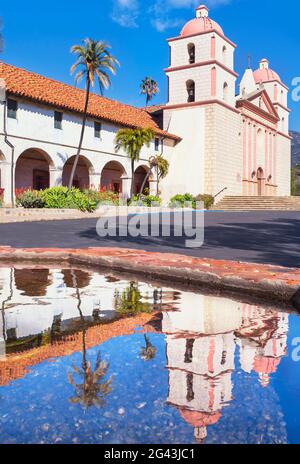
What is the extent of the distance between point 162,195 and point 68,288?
30.4 metres

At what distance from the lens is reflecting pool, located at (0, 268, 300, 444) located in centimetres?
173

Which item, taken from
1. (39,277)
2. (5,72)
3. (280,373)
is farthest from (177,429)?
(5,72)

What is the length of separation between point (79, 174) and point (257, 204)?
13719 mm

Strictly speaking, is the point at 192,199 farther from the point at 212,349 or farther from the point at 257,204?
the point at 212,349

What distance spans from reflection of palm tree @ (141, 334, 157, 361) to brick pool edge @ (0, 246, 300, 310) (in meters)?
1.57

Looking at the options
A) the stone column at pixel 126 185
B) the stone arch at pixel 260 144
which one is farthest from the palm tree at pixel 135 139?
the stone arch at pixel 260 144

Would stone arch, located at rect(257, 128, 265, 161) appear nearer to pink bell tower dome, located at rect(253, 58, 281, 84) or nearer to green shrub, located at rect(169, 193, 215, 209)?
pink bell tower dome, located at rect(253, 58, 281, 84)

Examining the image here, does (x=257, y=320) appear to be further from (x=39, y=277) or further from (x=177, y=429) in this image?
(x=39, y=277)

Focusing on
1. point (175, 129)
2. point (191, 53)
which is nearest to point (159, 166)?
point (175, 129)

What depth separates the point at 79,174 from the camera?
30.3 meters

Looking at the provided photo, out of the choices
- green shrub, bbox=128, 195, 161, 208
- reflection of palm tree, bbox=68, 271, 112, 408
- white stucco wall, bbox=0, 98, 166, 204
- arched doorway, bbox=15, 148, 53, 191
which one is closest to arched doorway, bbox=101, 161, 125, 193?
white stucco wall, bbox=0, 98, 166, 204

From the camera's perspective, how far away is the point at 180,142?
35594 mm

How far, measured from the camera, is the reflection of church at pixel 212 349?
195 centimetres

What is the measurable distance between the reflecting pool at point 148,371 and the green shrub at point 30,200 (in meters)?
18.2
